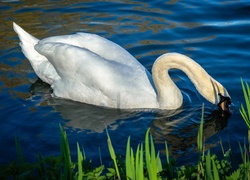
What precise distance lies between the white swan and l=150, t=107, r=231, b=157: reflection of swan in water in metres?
0.24

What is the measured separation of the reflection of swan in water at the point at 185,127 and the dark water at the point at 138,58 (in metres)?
0.01

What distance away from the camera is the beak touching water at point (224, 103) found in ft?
22.4

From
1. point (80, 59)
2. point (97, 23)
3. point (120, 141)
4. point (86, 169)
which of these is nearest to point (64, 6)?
point (97, 23)

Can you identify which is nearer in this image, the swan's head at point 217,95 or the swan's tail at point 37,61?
the swan's head at point 217,95

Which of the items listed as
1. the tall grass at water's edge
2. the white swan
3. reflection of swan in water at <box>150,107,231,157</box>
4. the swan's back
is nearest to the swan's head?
the white swan

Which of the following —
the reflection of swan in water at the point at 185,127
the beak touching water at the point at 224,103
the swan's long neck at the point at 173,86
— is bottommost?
the reflection of swan in water at the point at 185,127

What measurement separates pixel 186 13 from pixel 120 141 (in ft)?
15.4

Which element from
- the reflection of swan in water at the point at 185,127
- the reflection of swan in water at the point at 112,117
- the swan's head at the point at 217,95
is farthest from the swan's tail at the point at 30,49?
the swan's head at the point at 217,95

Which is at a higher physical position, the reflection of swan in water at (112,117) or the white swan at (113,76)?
the white swan at (113,76)

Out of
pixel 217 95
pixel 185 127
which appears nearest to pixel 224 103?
pixel 217 95

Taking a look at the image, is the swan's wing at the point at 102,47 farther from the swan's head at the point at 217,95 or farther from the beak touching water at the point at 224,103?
the beak touching water at the point at 224,103

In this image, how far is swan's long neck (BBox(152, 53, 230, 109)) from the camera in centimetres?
678

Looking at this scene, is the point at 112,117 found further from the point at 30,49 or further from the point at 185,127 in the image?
the point at 30,49

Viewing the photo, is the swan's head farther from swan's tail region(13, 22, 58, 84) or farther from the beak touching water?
swan's tail region(13, 22, 58, 84)
